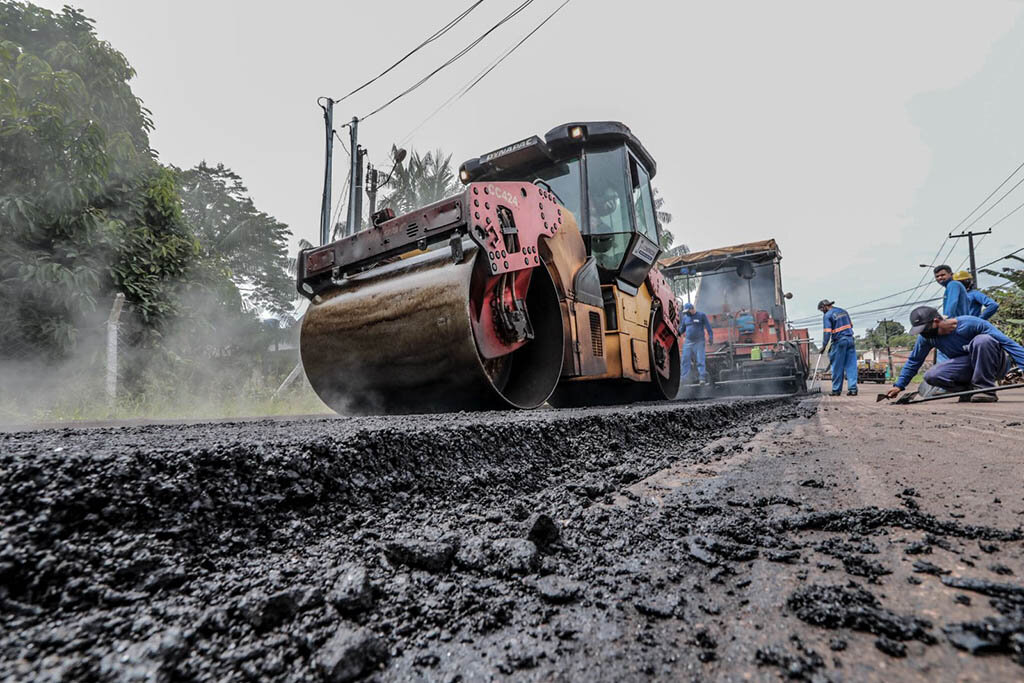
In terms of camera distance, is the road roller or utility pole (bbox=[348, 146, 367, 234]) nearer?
the road roller

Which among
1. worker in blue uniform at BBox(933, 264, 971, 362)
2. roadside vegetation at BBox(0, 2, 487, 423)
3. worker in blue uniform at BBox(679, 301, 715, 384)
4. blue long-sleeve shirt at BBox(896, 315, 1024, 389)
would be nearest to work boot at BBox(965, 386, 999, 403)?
blue long-sleeve shirt at BBox(896, 315, 1024, 389)

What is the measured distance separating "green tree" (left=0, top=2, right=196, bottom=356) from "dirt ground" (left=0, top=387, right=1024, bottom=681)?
301 inches

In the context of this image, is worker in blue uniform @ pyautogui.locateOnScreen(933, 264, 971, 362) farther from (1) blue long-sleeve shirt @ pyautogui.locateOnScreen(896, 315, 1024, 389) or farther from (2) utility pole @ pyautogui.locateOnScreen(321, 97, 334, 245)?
(2) utility pole @ pyautogui.locateOnScreen(321, 97, 334, 245)

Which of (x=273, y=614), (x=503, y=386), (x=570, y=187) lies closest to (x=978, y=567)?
(x=273, y=614)

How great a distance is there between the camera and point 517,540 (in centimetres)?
106

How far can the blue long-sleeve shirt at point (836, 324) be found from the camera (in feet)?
27.7

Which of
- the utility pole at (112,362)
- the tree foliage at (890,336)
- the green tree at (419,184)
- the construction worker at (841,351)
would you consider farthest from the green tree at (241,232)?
the tree foliage at (890,336)

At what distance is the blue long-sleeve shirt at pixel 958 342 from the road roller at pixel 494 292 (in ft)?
11.1

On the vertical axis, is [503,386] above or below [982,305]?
below

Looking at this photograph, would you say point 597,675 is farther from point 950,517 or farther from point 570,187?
point 570,187

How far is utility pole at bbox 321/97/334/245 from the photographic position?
1093 centimetres

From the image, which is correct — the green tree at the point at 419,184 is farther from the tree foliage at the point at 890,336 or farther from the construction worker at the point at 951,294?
the tree foliage at the point at 890,336

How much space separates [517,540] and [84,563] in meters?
0.71

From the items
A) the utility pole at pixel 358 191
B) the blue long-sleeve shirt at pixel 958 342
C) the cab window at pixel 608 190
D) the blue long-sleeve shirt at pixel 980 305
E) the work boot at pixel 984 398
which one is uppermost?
the utility pole at pixel 358 191
